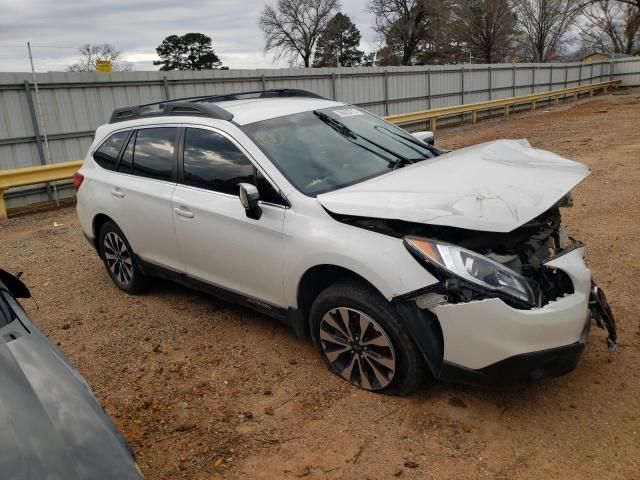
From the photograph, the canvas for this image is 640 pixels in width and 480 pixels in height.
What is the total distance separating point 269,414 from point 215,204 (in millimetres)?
1543

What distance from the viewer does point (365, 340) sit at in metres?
3.28

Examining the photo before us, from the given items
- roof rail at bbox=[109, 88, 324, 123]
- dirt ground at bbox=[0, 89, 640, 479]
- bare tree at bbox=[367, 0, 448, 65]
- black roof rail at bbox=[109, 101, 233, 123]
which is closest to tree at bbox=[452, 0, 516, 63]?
bare tree at bbox=[367, 0, 448, 65]

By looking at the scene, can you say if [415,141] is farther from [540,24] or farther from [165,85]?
[540,24]

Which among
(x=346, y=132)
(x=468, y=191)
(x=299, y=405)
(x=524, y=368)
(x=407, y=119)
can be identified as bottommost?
(x=299, y=405)

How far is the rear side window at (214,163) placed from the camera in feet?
12.7

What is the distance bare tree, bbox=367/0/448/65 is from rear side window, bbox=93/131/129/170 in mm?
43775

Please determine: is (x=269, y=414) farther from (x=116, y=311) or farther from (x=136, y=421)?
(x=116, y=311)

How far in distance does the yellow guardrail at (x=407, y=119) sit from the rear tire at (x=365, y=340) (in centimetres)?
797

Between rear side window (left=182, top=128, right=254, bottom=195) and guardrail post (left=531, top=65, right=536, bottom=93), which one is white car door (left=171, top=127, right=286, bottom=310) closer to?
rear side window (left=182, top=128, right=254, bottom=195)

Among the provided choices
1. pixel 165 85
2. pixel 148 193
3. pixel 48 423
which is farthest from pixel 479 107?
pixel 48 423

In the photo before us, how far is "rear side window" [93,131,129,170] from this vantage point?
16.7ft

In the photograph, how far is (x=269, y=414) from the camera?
331cm

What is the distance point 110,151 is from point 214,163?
1.67 m

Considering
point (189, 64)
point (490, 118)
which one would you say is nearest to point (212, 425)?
point (490, 118)
